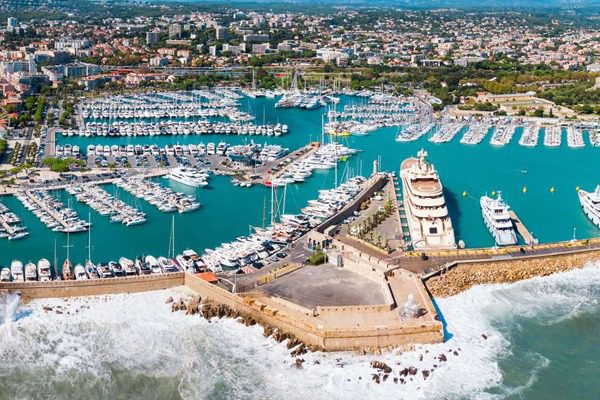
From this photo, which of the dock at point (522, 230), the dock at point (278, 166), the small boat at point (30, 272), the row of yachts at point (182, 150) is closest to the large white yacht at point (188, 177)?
the dock at point (278, 166)

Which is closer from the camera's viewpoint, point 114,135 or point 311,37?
point 114,135

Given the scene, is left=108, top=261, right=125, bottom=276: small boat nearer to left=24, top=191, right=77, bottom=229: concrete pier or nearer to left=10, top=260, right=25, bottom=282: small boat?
left=10, top=260, right=25, bottom=282: small boat

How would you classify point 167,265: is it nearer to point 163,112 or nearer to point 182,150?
point 182,150

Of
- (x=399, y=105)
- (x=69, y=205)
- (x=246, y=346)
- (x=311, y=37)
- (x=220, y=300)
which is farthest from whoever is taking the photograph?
(x=311, y=37)

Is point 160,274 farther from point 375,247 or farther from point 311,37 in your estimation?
point 311,37

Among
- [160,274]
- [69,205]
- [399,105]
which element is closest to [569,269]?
[160,274]

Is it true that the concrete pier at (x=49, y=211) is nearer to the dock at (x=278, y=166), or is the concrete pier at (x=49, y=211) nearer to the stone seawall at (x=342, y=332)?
the dock at (x=278, y=166)

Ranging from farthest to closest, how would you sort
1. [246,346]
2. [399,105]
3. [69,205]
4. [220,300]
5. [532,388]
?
[399,105]
[69,205]
[220,300]
[246,346]
[532,388]
